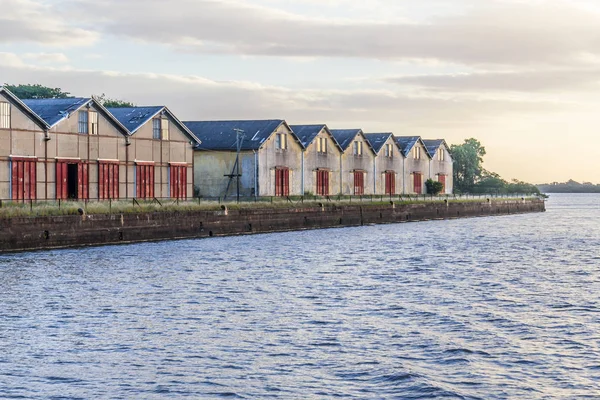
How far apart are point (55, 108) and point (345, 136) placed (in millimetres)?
42905

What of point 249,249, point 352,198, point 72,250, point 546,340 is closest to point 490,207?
point 352,198

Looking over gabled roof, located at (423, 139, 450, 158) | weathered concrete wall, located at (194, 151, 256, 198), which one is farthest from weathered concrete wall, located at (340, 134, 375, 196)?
gabled roof, located at (423, 139, 450, 158)

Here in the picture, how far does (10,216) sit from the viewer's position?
4678 cm

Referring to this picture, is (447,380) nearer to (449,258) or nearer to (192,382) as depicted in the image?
(192,382)

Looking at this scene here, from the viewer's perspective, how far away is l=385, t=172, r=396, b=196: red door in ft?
358

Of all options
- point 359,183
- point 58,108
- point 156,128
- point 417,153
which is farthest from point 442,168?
point 58,108

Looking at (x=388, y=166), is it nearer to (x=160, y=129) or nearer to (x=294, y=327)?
(x=160, y=129)

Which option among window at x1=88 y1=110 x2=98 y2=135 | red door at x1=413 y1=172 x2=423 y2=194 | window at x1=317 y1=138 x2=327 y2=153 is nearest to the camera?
window at x1=88 y1=110 x2=98 y2=135

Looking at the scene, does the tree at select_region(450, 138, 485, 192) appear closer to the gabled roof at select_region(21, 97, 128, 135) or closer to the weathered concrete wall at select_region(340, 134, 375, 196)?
the weathered concrete wall at select_region(340, 134, 375, 196)

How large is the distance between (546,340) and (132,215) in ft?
117

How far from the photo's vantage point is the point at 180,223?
197 ft

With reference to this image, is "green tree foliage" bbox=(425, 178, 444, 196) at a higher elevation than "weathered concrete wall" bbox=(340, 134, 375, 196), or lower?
lower

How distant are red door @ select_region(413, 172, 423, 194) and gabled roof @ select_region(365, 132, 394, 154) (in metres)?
8.48

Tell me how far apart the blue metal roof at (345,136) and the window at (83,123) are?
38.3m
